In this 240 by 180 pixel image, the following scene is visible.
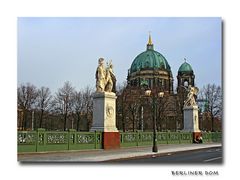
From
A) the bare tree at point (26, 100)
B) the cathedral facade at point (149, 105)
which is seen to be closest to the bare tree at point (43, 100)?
the bare tree at point (26, 100)

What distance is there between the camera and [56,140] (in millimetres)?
20750

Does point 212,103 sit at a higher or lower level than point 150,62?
lower

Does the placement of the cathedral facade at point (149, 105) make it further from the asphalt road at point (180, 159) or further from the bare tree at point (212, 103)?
the asphalt road at point (180, 159)

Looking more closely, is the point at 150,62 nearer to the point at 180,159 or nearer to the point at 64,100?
the point at 64,100

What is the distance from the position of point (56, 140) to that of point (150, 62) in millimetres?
63612

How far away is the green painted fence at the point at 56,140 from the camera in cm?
1902

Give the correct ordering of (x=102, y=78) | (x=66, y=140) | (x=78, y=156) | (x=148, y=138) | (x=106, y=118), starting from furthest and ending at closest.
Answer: (x=148, y=138)
(x=102, y=78)
(x=106, y=118)
(x=66, y=140)
(x=78, y=156)

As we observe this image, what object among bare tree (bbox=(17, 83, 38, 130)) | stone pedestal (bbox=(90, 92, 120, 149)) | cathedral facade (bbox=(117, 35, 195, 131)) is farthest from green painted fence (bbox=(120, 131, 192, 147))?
bare tree (bbox=(17, 83, 38, 130))

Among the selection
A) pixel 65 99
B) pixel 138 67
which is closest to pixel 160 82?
pixel 138 67

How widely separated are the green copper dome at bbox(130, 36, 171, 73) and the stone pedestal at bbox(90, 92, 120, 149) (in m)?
55.7

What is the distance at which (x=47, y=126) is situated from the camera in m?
47.2

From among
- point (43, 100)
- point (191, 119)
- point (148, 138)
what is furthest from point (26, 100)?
point (191, 119)

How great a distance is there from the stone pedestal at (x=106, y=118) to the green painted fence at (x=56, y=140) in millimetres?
515
